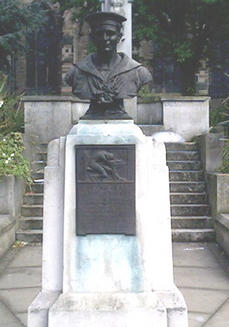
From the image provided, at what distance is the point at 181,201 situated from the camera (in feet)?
26.7

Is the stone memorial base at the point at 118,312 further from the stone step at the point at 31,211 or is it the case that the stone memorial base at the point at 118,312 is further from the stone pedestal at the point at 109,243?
the stone step at the point at 31,211

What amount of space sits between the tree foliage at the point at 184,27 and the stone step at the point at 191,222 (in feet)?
29.9

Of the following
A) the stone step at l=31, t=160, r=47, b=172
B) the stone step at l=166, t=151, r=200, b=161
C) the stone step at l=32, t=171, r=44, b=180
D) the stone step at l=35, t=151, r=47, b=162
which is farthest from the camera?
the stone step at l=35, t=151, r=47, b=162

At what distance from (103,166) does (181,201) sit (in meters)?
4.53

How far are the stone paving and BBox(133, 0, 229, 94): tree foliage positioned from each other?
10180 mm

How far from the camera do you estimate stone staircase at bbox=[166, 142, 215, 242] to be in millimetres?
7355

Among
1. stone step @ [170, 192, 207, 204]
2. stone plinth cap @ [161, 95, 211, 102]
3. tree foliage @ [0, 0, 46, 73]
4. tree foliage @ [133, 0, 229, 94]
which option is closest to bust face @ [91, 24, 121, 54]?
stone step @ [170, 192, 207, 204]

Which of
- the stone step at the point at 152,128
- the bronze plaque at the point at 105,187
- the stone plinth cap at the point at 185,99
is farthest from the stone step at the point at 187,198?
the bronze plaque at the point at 105,187

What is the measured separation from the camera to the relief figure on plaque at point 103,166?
3.81 meters

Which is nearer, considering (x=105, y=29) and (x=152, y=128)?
(x=105, y=29)

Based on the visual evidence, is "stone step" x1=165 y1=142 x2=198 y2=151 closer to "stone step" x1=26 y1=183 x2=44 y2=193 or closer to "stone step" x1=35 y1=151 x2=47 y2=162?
"stone step" x1=35 y1=151 x2=47 y2=162

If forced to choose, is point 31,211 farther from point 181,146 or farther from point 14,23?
point 14,23

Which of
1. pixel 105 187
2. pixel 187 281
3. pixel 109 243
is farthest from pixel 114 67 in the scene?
pixel 187 281

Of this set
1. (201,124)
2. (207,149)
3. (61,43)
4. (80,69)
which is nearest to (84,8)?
(61,43)
